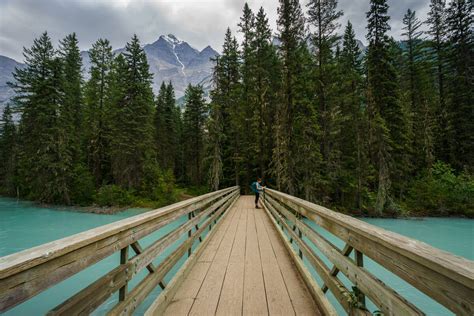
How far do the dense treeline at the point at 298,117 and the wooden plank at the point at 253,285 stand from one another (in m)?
10.2

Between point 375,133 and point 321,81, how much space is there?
5.33 metres

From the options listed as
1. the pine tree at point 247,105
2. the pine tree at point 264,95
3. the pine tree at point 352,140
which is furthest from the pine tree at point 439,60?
the pine tree at point 247,105

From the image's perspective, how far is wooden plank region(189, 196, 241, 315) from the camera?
2.29 m

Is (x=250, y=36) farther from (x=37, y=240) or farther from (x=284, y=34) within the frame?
(x=37, y=240)

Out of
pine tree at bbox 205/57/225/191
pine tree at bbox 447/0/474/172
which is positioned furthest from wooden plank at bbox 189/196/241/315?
pine tree at bbox 447/0/474/172

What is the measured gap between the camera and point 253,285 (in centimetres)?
282

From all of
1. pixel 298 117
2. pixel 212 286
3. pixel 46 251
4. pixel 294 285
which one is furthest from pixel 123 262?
pixel 298 117

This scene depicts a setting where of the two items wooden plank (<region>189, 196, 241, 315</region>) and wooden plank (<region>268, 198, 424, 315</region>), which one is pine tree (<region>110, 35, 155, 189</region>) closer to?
wooden plank (<region>189, 196, 241, 315</region>)

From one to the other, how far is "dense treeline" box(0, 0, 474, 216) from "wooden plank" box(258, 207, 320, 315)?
9968 mm

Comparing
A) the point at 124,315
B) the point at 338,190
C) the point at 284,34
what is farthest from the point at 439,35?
the point at 124,315

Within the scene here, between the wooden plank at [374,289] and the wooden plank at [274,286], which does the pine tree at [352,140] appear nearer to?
the wooden plank at [274,286]

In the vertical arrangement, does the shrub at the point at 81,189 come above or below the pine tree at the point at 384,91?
below

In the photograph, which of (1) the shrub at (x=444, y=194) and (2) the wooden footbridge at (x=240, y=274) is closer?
(2) the wooden footbridge at (x=240, y=274)

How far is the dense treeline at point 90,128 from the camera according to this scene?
1877 centimetres
